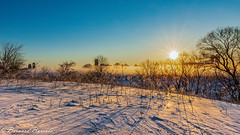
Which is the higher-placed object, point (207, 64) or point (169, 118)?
point (207, 64)

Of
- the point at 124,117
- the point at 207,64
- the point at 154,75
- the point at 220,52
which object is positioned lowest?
the point at 124,117

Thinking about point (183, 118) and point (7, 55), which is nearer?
point (183, 118)

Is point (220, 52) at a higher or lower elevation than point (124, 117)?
higher

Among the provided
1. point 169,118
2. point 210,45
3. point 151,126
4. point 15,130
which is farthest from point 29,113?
point 210,45

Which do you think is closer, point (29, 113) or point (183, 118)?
point (29, 113)

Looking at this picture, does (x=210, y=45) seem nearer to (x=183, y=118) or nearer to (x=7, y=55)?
(x=183, y=118)

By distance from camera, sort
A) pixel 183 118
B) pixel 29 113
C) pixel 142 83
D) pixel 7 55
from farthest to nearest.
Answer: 1. pixel 7 55
2. pixel 142 83
3. pixel 183 118
4. pixel 29 113

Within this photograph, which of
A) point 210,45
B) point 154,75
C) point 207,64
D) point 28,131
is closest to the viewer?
point 28,131

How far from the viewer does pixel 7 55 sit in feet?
59.5

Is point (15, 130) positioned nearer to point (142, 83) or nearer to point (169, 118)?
point (169, 118)

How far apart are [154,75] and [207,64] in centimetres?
1018

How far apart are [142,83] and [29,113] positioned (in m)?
4.29

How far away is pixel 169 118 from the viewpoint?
226 cm

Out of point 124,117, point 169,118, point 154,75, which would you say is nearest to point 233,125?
point 169,118
